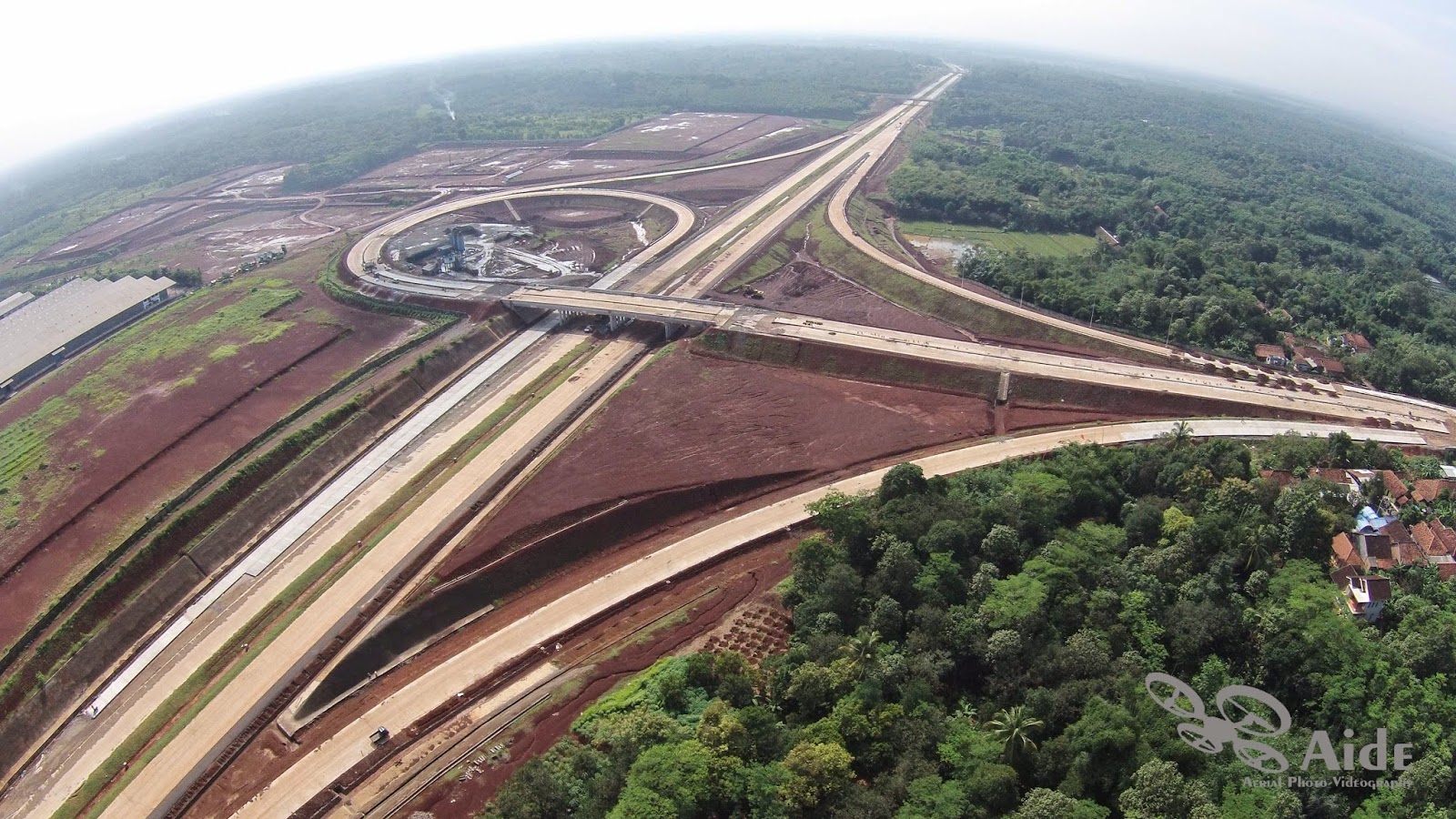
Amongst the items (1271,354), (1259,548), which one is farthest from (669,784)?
(1271,354)

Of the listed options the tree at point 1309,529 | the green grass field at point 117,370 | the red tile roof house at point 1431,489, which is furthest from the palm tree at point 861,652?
the green grass field at point 117,370

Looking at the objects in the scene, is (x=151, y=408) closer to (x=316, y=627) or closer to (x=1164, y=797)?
(x=316, y=627)

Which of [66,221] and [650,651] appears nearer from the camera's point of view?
[650,651]

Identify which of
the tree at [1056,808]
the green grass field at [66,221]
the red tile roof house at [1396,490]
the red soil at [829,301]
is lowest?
the tree at [1056,808]

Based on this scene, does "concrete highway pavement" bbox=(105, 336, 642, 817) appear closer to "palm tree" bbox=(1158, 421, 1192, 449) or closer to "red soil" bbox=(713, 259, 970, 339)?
"red soil" bbox=(713, 259, 970, 339)

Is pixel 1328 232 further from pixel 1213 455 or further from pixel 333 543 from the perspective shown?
pixel 333 543

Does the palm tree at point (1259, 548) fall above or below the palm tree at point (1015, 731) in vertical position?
above

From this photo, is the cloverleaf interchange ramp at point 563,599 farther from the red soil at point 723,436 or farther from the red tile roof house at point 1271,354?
the red tile roof house at point 1271,354
